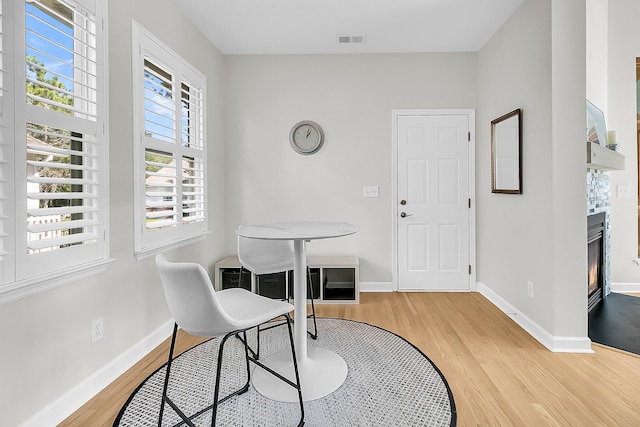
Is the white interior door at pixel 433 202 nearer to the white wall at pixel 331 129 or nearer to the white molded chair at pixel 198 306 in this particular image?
the white wall at pixel 331 129

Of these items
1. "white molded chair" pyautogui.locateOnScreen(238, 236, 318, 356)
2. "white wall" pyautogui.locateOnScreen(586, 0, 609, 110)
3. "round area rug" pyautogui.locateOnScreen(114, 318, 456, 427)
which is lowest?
"round area rug" pyautogui.locateOnScreen(114, 318, 456, 427)

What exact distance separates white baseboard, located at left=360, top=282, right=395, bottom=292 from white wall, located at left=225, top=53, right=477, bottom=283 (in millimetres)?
54

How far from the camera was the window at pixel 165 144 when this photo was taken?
2.35m

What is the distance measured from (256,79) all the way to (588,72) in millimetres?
3367

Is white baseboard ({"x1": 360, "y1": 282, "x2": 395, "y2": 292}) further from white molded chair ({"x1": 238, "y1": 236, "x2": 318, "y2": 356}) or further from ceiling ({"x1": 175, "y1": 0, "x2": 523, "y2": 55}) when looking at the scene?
ceiling ({"x1": 175, "y1": 0, "x2": 523, "y2": 55})

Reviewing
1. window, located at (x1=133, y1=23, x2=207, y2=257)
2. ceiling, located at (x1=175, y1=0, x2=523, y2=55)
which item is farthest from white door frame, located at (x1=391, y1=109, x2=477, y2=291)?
window, located at (x1=133, y1=23, x2=207, y2=257)

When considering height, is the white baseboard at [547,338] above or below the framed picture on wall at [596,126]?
below

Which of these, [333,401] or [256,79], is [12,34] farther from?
[256,79]

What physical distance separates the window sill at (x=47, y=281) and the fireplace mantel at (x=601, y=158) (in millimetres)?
3260

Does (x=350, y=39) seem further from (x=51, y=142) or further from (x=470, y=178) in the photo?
(x=51, y=142)

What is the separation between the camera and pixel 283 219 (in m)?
3.93

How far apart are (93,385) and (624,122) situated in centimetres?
517

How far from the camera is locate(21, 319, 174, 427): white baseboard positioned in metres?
1.63

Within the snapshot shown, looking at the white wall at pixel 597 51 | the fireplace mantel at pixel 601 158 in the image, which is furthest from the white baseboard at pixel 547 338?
the white wall at pixel 597 51
